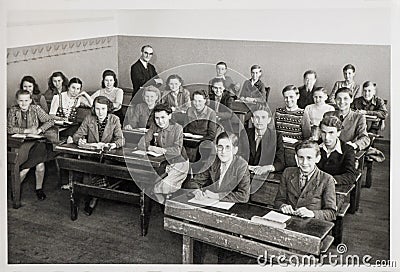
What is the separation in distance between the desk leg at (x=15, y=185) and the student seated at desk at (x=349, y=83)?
1039 mm

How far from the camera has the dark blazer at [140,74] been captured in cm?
213

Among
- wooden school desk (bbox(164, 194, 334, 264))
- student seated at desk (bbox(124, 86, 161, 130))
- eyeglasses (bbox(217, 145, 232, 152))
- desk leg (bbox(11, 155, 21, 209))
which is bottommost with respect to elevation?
wooden school desk (bbox(164, 194, 334, 264))

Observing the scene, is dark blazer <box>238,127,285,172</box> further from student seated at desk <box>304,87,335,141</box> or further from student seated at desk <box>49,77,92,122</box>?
student seated at desk <box>49,77,92,122</box>

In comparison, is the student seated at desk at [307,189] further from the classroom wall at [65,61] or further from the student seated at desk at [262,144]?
the classroom wall at [65,61]

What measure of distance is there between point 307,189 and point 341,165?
0.13 m

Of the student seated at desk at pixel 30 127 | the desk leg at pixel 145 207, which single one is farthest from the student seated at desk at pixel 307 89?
the student seated at desk at pixel 30 127

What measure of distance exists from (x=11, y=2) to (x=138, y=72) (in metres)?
0.46

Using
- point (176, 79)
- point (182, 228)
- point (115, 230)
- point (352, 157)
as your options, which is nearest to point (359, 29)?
point (352, 157)

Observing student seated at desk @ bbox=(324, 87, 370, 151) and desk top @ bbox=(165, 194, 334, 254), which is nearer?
desk top @ bbox=(165, 194, 334, 254)

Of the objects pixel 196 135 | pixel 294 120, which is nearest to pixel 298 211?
pixel 294 120

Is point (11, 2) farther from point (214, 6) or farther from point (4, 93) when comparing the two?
point (214, 6)

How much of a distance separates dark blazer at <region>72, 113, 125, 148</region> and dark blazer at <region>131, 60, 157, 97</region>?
116 millimetres

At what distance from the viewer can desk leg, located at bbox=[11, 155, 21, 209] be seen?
215 cm
